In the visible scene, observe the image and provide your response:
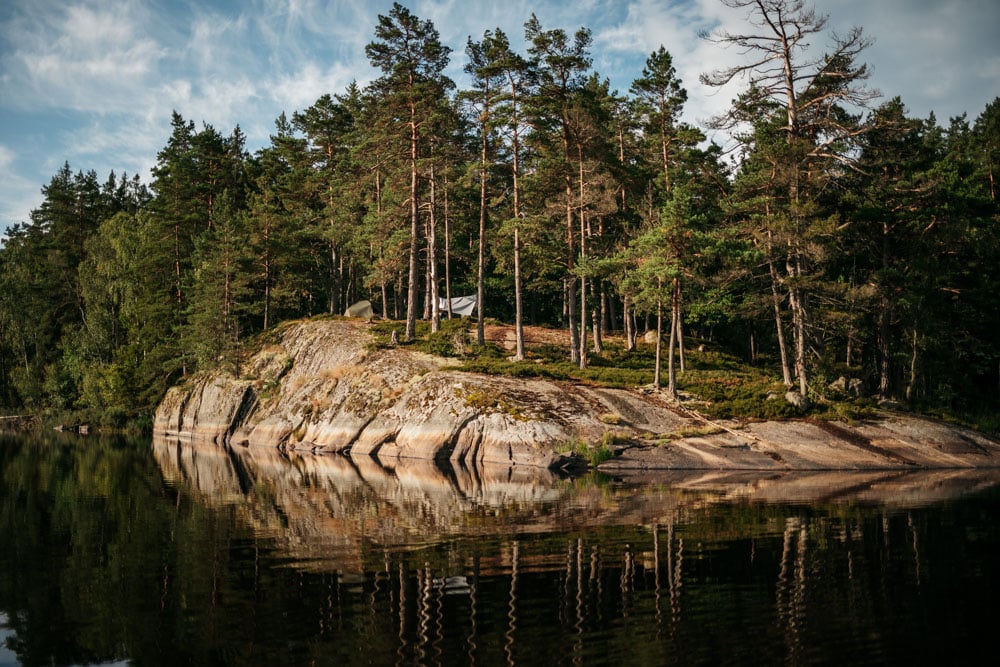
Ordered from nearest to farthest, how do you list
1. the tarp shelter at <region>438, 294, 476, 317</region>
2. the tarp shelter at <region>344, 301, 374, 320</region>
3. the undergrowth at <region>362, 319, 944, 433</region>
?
the undergrowth at <region>362, 319, 944, 433</region> → the tarp shelter at <region>344, 301, 374, 320</region> → the tarp shelter at <region>438, 294, 476, 317</region>

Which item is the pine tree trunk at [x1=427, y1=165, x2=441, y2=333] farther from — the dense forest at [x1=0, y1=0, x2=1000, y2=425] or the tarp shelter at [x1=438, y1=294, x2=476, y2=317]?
the tarp shelter at [x1=438, y1=294, x2=476, y2=317]

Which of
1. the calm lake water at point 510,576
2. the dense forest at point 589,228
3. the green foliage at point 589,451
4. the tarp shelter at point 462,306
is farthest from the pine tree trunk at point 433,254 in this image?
the calm lake water at point 510,576

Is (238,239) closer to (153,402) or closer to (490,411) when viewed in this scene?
(153,402)

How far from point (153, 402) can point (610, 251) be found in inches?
1818

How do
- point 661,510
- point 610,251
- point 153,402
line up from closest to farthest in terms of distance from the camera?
point 661,510
point 610,251
point 153,402

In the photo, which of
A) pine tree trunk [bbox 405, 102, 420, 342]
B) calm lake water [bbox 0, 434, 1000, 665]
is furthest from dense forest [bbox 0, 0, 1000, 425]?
calm lake water [bbox 0, 434, 1000, 665]

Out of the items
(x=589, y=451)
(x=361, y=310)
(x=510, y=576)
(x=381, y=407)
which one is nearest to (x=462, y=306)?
(x=361, y=310)

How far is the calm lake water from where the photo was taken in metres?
8.77

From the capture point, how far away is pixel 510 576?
39.8 ft

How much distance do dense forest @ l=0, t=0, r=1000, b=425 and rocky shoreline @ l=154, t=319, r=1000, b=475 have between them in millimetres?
3476

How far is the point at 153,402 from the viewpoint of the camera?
61.6 m

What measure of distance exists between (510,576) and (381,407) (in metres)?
26.7

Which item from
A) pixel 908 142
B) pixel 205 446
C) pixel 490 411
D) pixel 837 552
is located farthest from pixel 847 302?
pixel 205 446

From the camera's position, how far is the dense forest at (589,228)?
3225 cm
